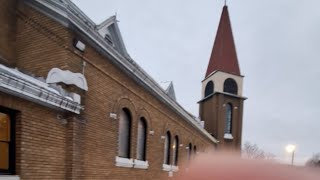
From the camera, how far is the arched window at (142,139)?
39.0 feet

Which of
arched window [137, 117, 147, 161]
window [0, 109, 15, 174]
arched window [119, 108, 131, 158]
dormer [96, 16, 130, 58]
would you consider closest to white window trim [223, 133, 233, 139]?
arched window [137, 117, 147, 161]

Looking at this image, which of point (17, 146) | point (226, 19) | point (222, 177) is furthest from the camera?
point (226, 19)

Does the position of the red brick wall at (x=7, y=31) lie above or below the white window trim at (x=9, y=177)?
above

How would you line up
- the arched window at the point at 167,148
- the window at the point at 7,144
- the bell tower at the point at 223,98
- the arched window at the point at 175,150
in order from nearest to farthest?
the window at the point at 7,144
the arched window at the point at 167,148
the arched window at the point at 175,150
the bell tower at the point at 223,98

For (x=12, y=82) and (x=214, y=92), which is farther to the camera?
(x=214, y=92)

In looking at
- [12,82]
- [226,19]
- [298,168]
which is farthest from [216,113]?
[298,168]

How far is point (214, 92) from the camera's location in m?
32.0

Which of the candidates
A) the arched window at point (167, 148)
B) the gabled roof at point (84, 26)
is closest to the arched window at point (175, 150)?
the arched window at point (167, 148)

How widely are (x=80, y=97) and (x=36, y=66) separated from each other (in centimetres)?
147

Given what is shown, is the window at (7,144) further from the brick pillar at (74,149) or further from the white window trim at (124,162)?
the white window trim at (124,162)

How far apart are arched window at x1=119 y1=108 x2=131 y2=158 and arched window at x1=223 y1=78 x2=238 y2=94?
A: 22.9 metres

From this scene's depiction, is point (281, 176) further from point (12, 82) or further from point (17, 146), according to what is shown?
point (17, 146)

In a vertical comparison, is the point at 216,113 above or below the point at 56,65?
below

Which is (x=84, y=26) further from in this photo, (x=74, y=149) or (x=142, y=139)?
(x=142, y=139)
